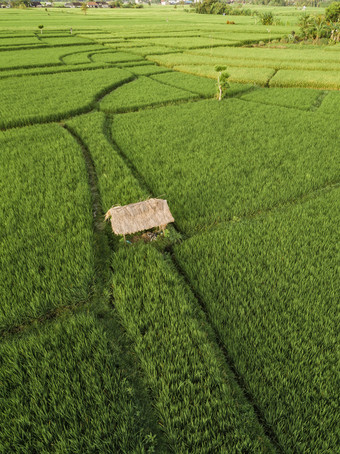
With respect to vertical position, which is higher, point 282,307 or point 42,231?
point 42,231

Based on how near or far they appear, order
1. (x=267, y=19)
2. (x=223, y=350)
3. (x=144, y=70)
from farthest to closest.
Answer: (x=267, y=19) < (x=144, y=70) < (x=223, y=350)

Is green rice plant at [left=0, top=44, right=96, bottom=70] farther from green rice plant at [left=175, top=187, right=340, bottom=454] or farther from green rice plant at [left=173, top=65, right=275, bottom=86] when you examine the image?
green rice plant at [left=175, top=187, right=340, bottom=454]

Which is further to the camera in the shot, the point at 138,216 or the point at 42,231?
the point at 42,231

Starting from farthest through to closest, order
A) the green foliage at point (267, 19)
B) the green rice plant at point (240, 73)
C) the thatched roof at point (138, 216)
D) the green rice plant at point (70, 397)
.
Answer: the green foliage at point (267, 19) → the green rice plant at point (240, 73) → the thatched roof at point (138, 216) → the green rice plant at point (70, 397)

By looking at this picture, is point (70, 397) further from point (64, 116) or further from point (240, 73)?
point (240, 73)

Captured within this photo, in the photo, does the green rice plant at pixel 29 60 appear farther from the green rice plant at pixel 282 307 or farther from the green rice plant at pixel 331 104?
the green rice plant at pixel 282 307

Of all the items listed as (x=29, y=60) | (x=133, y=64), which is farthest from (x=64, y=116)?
(x=29, y=60)

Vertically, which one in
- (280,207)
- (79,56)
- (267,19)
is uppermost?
(267,19)

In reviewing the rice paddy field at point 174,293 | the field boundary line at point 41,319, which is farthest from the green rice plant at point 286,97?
the field boundary line at point 41,319
